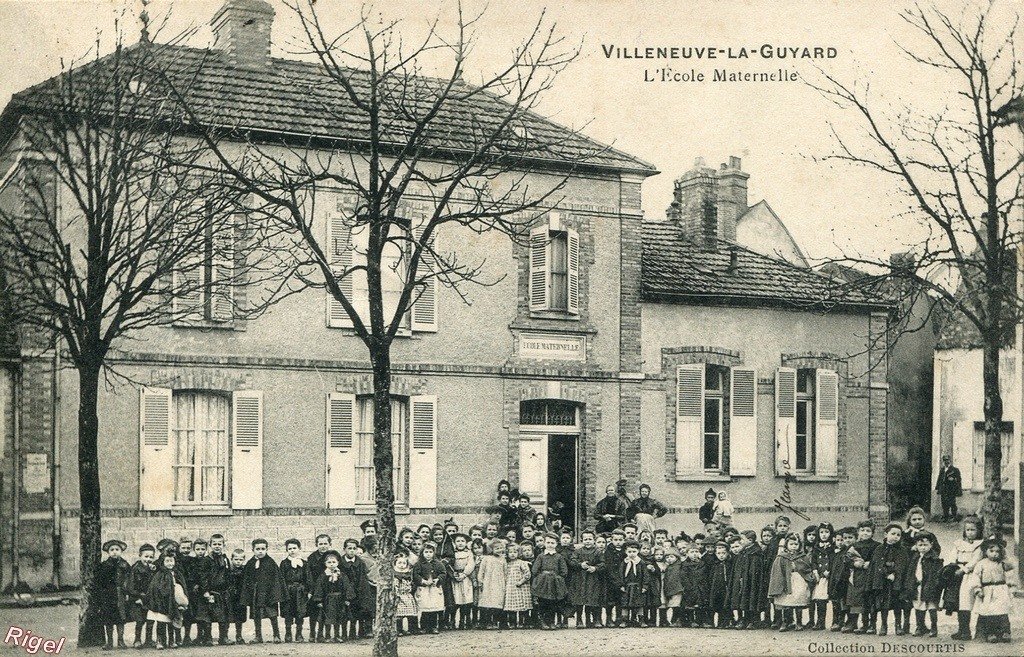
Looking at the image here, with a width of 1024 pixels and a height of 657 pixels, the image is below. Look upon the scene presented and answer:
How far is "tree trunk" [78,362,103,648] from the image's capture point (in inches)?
447

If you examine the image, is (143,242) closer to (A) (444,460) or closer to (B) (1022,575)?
(A) (444,460)

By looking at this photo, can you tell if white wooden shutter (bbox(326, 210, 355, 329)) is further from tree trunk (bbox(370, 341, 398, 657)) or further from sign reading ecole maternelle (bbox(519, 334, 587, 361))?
tree trunk (bbox(370, 341, 398, 657))

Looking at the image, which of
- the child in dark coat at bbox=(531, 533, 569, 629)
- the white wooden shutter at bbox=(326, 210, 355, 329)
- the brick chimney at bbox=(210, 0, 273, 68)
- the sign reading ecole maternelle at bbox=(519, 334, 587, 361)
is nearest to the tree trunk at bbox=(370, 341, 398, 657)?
the child in dark coat at bbox=(531, 533, 569, 629)

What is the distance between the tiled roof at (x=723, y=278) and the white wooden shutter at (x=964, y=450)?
5757 mm

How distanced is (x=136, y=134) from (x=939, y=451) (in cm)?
1830

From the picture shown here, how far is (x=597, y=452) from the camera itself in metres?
17.2

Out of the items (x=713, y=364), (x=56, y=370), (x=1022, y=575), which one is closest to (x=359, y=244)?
(x=56, y=370)

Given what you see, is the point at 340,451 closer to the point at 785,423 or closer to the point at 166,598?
the point at 166,598

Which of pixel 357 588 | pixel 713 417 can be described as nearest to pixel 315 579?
pixel 357 588

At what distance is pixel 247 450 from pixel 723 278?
28.0ft

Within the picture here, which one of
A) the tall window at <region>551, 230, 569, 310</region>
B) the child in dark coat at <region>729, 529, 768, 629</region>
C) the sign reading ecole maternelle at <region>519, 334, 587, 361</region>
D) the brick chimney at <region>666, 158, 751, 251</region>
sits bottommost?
the child in dark coat at <region>729, 529, 768, 629</region>

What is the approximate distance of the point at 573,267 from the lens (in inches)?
679

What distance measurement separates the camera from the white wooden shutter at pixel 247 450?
49.2ft

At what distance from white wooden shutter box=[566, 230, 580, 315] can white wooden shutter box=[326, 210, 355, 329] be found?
3.51 metres
